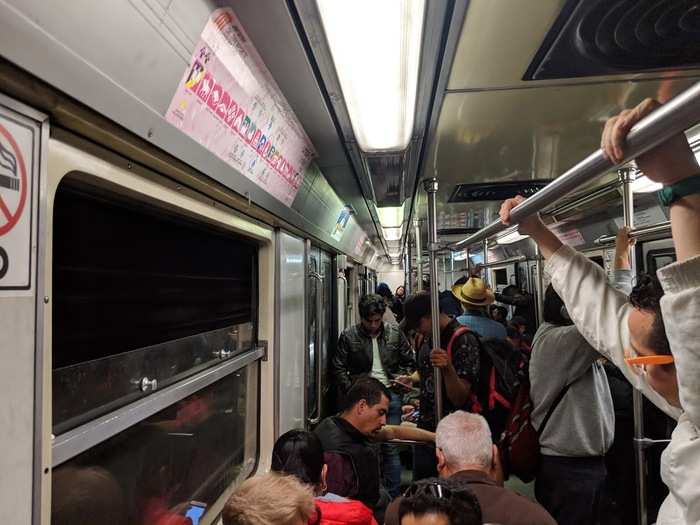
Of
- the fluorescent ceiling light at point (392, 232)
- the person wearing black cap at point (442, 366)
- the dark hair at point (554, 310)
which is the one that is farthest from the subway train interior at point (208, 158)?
the fluorescent ceiling light at point (392, 232)

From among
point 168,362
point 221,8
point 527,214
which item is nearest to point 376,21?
point 221,8

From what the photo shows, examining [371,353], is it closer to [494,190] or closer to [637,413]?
[494,190]

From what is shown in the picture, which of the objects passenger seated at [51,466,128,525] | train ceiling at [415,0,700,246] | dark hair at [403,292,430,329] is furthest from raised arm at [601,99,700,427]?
dark hair at [403,292,430,329]

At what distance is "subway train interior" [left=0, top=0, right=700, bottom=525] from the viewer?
0.72m

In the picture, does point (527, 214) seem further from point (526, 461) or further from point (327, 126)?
point (526, 461)

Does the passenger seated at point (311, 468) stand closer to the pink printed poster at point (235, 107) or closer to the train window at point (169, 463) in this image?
the train window at point (169, 463)

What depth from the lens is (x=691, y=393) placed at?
66cm

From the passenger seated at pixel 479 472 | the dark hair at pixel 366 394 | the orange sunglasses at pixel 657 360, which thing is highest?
the orange sunglasses at pixel 657 360

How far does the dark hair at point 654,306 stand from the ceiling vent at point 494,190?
2.44m

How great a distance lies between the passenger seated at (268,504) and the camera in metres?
1.21

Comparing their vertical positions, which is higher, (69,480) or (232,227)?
(232,227)

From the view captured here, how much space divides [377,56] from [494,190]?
2658mm

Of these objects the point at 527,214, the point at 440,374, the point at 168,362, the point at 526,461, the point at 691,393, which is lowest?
the point at 526,461

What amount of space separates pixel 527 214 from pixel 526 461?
1742mm
